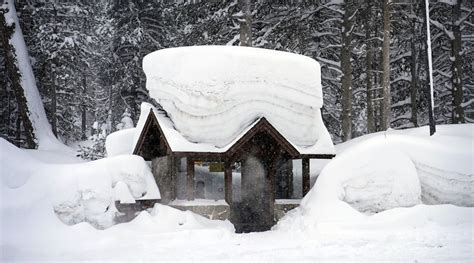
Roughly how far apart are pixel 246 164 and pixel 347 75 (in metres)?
6.76

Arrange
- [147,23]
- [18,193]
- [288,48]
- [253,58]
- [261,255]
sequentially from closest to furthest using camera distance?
[261,255]
[18,193]
[253,58]
[288,48]
[147,23]

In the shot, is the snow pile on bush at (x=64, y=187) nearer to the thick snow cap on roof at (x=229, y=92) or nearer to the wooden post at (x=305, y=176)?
the thick snow cap on roof at (x=229, y=92)

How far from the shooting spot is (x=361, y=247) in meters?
10.1

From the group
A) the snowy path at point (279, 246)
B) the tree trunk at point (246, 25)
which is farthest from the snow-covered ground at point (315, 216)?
the tree trunk at point (246, 25)

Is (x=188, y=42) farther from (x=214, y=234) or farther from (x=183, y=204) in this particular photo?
(x=214, y=234)

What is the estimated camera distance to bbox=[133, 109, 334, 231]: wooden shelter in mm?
15391

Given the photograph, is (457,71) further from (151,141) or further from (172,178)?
(151,141)

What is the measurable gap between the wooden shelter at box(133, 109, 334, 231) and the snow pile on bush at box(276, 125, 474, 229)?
5.74 ft

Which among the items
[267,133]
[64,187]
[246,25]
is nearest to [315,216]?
[267,133]

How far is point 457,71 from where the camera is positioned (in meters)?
19.8

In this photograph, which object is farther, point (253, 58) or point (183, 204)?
point (253, 58)

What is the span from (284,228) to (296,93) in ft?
16.3

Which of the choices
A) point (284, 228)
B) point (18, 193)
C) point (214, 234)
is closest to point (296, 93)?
point (284, 228)

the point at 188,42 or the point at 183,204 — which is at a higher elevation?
the point at 188,42
